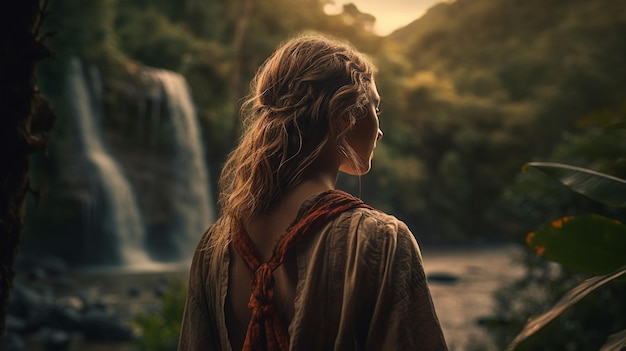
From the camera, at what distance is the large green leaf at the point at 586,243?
1.44m

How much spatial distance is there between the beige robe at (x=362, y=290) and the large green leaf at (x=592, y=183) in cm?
45

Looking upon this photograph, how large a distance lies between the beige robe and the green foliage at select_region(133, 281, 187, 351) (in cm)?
425

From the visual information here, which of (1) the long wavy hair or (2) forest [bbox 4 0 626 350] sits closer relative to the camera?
(1) the long wavy hair

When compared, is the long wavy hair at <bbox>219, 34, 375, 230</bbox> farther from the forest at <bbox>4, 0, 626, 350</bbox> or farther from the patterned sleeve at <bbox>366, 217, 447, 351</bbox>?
the forest at <bbox>4, 0, 626, 350</bbox>

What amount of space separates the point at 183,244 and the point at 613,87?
19595 millimetres

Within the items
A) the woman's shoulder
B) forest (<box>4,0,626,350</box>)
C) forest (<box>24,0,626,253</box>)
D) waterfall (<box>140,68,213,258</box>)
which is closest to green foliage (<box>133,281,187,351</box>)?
forest (<box>4,0,626,350</box>)

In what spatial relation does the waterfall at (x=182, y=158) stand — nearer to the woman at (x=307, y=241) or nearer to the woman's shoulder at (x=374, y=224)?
the woman at (x=307, y=241)

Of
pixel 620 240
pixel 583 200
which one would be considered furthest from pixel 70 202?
pixel 620 240

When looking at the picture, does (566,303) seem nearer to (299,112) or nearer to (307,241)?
(307,241)

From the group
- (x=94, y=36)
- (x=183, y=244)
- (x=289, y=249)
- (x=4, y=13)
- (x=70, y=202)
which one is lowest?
(x=183, y=244)

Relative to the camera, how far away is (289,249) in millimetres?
1262

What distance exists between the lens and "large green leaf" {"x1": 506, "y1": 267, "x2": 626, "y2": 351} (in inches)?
47.4

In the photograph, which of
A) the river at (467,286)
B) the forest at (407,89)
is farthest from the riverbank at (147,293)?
the forest at (407,89)

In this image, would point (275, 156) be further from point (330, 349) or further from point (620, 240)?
point (620, 240)
